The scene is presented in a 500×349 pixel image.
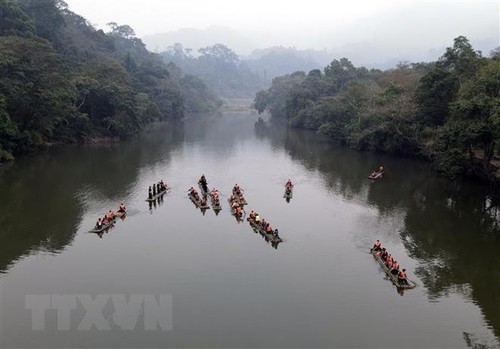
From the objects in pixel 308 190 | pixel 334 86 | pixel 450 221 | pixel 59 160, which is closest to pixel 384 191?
pixel 308 190

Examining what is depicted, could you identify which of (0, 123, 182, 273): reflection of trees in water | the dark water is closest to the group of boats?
the dark water

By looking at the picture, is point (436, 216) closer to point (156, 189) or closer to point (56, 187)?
point (156, 189)

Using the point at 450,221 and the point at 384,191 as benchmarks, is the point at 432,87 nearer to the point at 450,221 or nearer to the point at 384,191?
the point at 384,191

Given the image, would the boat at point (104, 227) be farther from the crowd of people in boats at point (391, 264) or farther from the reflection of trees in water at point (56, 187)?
the crowd of people in boats at point (391, 264)

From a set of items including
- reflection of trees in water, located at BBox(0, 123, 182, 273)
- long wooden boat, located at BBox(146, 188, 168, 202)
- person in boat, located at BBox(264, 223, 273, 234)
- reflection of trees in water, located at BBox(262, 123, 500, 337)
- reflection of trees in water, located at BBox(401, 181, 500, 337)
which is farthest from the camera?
long wooden boat, located at BBox(146, 188, 168, 202)

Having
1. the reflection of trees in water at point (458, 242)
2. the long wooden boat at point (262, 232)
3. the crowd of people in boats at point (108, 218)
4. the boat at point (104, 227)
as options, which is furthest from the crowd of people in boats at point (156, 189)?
the reflection of trees in water at point (458, 242)

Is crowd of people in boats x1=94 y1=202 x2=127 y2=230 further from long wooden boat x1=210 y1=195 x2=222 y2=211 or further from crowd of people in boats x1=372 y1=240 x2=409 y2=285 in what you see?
crowd of people in boats x1=372 y1=240 x2=409 y2=285

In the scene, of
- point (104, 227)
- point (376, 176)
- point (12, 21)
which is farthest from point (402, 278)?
point (12, 21)
